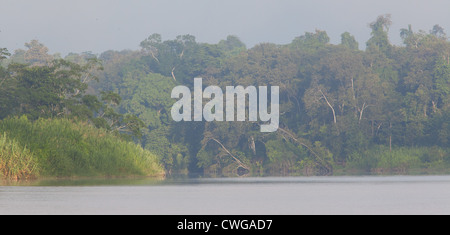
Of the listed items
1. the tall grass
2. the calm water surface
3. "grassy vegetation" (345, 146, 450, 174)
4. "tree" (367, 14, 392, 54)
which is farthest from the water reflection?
"tree" (367, 14, 392, 54)

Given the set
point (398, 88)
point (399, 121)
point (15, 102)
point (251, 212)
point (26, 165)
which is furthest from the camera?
point (398, 88)

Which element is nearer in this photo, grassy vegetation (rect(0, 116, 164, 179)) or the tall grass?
the tall grass

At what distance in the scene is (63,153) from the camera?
98.6ft

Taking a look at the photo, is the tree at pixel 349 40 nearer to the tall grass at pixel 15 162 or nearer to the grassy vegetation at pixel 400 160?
the grassy vegetation at pixel 400 160

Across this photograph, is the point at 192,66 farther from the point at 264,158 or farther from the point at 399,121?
the point at 399,121

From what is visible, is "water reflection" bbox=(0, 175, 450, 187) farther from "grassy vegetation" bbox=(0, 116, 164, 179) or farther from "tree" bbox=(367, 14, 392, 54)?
"tree" bbox=(367, 14, 392, 54)

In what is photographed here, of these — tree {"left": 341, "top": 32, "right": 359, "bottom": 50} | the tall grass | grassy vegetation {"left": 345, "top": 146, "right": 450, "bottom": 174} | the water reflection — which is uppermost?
tree {"left": 341, "top": 32, "right": 359, "bottom": 50}

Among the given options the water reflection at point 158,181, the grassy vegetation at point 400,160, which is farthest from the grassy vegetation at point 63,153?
the grassy vegetation at point 400,160

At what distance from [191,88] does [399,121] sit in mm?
18141

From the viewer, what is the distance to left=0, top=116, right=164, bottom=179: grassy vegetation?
2714 centimetres

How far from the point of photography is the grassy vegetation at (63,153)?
27.1 meters

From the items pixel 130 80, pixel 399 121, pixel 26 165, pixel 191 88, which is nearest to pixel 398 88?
pixel 399 121

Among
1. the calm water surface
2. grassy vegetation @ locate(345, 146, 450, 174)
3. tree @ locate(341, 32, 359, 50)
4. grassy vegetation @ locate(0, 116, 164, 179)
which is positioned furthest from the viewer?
tree @ locate(341, 32, 359, 50)
